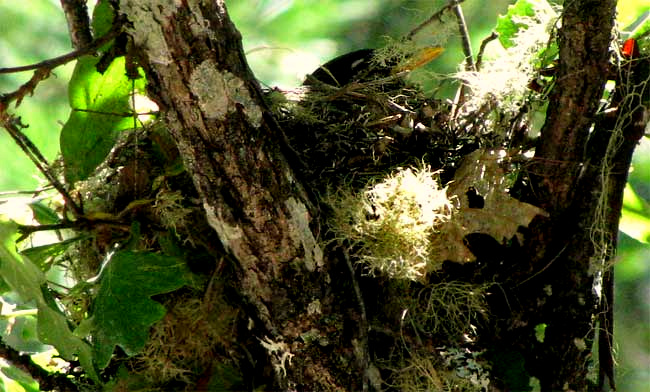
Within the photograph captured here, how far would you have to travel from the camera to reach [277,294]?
1.07 m

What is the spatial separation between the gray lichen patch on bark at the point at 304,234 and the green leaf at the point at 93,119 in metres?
0.33

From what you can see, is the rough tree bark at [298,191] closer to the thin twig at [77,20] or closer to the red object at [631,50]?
the red object at [631,50]

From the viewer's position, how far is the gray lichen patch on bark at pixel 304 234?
41.7 inches

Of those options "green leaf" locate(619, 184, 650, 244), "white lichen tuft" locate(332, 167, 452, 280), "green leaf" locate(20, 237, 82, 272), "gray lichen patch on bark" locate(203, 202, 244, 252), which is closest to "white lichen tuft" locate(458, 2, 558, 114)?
"white lichen tuft" locate(332, 167, 452, 280)

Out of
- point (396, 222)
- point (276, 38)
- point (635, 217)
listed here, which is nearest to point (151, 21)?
point (396, 222)

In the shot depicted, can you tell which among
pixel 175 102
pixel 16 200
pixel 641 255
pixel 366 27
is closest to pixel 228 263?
pixel 175 102

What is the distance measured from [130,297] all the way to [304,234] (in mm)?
246

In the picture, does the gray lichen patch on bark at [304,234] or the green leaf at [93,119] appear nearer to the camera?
the gray lichen patch on bark at [304,234]

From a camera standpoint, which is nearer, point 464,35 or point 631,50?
point 631,50

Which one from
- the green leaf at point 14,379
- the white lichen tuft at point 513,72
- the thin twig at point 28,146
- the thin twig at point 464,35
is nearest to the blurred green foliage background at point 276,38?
the thin twig at point 464,35

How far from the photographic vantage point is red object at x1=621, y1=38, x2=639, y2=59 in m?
1.22

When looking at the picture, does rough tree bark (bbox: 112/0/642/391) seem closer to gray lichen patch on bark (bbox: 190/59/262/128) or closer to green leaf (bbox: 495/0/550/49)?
gray lichen patch on bark (bbox: 190/59/262/128)

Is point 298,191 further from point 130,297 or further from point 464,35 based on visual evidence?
point 464,35

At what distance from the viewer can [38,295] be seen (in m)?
1.00
